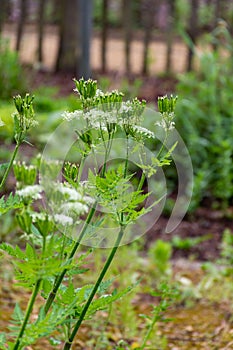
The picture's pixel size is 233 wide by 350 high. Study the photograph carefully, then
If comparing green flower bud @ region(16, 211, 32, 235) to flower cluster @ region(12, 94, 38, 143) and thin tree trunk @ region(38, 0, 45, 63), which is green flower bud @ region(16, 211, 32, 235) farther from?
thin tree trunk @ region(38, 0, 45, 63)

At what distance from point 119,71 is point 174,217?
22.3ft

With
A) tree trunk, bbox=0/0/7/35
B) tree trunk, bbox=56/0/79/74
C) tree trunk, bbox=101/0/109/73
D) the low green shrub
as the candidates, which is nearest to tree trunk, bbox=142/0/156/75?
tree trunk, bbox=101/0/109/73

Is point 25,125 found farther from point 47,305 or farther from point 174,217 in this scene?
point 174,217

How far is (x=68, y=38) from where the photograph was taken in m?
11.4

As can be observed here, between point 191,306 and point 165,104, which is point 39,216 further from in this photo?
point 191,306

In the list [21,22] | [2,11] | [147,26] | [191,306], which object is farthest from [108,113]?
[2,11]

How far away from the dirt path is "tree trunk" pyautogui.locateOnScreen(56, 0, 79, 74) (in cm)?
59

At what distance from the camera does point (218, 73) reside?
657 cm

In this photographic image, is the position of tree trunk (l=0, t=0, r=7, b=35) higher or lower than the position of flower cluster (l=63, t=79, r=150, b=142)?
higher

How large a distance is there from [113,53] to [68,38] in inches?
156

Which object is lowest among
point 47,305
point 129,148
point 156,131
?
point 47,305

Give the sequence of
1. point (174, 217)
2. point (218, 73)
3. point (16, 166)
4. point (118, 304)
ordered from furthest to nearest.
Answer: point (218, 73), point (174, 217), point (118, 304), point (16, 166)

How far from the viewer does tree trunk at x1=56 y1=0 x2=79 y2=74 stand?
11.4 metres

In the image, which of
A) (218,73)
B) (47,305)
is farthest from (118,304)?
(218,73)
